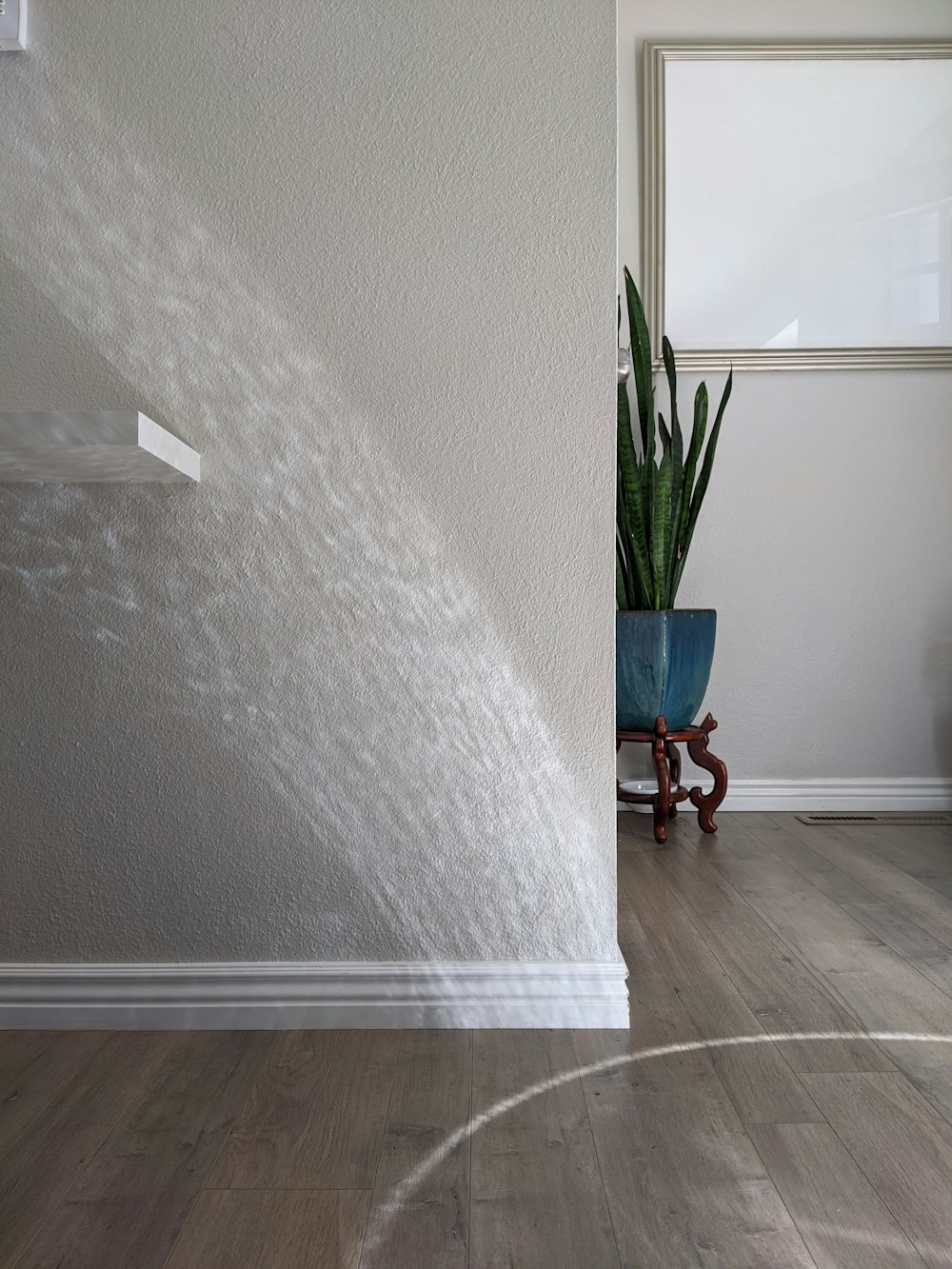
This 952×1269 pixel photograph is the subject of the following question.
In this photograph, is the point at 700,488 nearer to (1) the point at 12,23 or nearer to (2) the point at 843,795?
(2) the point at 843,795

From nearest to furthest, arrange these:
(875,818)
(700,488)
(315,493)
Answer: (315,493), (700,488), (875,818)

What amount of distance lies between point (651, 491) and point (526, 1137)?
1.70 m

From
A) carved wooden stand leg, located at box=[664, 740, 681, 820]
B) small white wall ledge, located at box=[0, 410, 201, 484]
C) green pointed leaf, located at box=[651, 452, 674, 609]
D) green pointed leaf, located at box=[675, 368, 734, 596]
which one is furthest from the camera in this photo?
carved wooden stand leg, located at box=[664, 740, 681, 820]

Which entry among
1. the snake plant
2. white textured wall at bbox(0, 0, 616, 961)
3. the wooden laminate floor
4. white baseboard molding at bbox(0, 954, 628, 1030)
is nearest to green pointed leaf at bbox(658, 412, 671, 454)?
the snake plant

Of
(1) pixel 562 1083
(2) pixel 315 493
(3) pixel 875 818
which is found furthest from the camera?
(3) pixel 875 818

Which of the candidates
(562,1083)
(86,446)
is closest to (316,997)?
(562,1083)

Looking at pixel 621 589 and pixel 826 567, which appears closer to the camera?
pixel 621 589

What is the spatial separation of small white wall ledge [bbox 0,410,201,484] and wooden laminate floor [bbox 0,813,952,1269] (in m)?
0.74

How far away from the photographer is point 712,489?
2865 mm

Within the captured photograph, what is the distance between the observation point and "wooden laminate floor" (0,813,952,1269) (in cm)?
94

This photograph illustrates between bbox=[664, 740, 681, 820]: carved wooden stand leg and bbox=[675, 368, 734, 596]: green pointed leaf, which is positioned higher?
bbox=[675, 368, 734, 596]: green pointed leaf

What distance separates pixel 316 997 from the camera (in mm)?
1414

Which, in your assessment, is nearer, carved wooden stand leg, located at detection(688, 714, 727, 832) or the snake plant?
the snake plant

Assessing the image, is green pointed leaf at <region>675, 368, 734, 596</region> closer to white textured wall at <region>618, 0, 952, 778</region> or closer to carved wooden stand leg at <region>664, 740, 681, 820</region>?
white textured wall at <region>618, 0, 952, 778</region>
